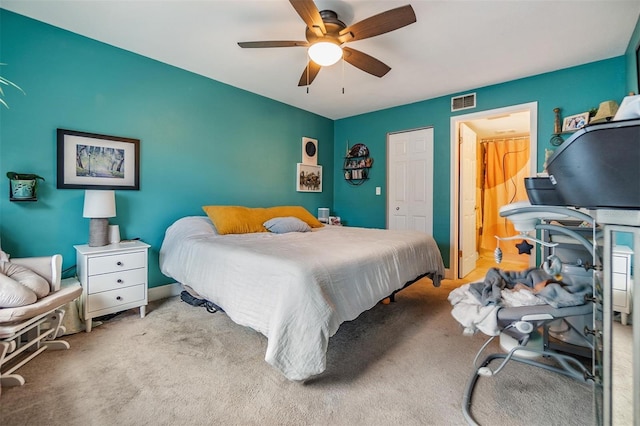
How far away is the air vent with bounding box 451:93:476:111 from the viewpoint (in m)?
3.62

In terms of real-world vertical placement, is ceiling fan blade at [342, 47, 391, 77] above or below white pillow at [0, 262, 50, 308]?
above

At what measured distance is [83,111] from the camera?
8.29 feet

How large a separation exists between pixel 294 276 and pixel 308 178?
3.15 metres

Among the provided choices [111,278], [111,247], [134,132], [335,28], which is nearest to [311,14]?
[335,28]

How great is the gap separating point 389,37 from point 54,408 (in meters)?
3.34

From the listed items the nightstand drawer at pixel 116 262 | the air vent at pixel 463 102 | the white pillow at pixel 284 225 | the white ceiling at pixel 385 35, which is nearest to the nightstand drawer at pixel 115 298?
the nightstand drawer at pixel 116 262

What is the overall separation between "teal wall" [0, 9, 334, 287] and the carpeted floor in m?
1.06

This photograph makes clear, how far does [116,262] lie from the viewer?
235 cm

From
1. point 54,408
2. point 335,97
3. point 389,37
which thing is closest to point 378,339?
point 54,408

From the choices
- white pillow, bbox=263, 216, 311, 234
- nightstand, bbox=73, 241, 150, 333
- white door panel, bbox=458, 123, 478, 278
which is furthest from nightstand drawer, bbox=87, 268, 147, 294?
white door panel, bbox=458, 123, 478, 278

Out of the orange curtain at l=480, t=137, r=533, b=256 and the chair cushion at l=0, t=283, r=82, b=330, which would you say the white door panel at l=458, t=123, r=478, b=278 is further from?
the chair cushion at l=0, t=283, r=82, b=330

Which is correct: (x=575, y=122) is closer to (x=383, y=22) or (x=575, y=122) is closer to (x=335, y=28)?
(x=383, y=22)

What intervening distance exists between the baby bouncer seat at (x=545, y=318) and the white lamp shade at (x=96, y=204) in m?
2.88

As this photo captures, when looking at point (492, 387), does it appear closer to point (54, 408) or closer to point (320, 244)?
point (320, 244)
